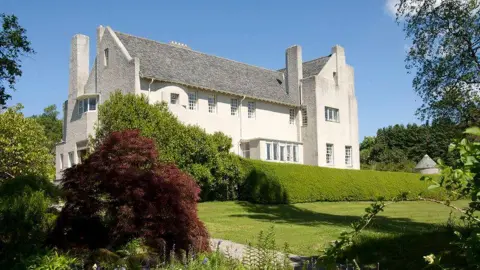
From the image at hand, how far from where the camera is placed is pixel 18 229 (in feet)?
24.9

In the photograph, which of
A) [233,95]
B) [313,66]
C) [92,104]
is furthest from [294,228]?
[313,66]

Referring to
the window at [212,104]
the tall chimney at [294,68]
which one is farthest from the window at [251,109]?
the tall chimney at [294,68]

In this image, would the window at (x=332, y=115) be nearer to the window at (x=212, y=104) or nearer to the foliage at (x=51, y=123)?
the window at (x=212, y=104)

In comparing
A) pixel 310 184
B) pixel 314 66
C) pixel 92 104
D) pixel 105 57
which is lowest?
pixel 310 184

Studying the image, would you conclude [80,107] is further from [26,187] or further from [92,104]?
[26,187]

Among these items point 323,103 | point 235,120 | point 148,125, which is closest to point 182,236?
point 148,125

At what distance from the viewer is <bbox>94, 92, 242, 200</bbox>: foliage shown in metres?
25.3

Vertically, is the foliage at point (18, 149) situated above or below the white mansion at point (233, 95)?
below

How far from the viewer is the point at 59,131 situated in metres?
69.5

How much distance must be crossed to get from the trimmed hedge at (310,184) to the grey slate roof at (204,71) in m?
8.24

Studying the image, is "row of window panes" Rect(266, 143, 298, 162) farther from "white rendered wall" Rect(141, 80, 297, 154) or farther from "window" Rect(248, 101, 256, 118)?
"window" Rect(248, 101, 256, 118)

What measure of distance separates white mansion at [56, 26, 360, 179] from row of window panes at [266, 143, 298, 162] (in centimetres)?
8

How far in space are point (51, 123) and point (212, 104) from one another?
4498 cm

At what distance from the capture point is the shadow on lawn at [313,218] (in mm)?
15367
